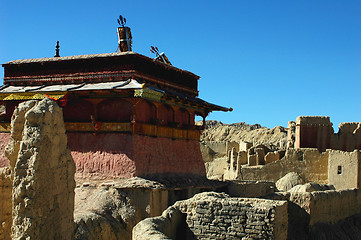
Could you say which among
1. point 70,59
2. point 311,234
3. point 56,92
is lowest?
point 311,234

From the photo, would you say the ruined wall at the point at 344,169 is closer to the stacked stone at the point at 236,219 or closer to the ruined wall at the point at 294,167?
the ruined wall at the point at 294,167

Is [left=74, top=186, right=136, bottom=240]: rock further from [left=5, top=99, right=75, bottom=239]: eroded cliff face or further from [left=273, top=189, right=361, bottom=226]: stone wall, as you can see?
[left=273, top=189, right=361, bottom=226]: stone wall

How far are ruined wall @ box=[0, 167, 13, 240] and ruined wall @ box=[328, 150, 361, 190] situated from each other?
1735 cm

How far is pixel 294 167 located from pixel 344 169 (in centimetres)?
316

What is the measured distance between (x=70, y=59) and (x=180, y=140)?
5042 millimetres

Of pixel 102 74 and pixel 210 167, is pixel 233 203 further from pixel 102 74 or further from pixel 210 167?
pixel 210 167

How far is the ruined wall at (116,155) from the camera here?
659 inches

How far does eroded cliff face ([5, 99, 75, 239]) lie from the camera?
9.74m

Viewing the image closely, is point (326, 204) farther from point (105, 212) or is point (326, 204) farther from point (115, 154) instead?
point (115, 154)

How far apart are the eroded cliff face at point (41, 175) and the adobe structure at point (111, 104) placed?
5492 mm

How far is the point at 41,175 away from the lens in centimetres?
1001

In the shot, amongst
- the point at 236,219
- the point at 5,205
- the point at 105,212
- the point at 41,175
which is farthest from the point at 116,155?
the point at 236,219

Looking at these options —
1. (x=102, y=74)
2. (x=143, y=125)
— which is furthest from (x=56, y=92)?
(x=143, y=125)

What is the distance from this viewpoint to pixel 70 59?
59.7 feet
